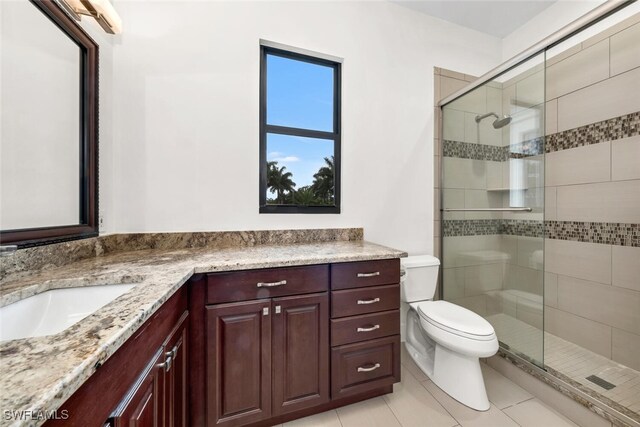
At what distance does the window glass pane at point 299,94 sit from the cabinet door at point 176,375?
1.44 meters

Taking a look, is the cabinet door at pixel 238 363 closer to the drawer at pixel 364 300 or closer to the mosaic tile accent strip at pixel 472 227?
the drawer at pixel 364 300

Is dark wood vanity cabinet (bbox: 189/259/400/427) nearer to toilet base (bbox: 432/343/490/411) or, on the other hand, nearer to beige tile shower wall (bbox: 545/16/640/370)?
toilet base (bbox: 432/343/490/411)

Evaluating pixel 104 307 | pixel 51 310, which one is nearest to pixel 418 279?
pixel 104 307

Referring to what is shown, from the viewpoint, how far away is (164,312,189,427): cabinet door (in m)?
0.97

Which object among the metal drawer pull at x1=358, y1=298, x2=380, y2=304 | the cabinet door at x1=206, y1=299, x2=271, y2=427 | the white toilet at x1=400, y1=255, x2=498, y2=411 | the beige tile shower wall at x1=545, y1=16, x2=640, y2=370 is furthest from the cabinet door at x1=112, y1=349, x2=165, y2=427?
the beige tile shower wall at x1=545, y1=16, x2=640, y2=370

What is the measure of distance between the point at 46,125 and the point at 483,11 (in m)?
3.00

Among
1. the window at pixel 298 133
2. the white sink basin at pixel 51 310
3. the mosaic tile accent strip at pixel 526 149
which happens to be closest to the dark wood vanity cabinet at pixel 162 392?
the white sink basin at pixel 51 310

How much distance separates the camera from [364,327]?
1.47 metres

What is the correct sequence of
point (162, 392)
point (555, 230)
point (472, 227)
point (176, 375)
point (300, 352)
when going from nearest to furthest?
1. point (162, 392)
2. point (176, 375)
3. point (300, 352)
4. point (555, 230)
5. point (472, 227)

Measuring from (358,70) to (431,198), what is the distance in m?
1.18

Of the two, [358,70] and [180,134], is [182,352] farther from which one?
[358,70]

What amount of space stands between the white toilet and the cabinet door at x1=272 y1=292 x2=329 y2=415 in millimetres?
707

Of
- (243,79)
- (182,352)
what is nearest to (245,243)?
(182,352)

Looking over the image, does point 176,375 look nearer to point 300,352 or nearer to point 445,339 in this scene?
point 300,352
